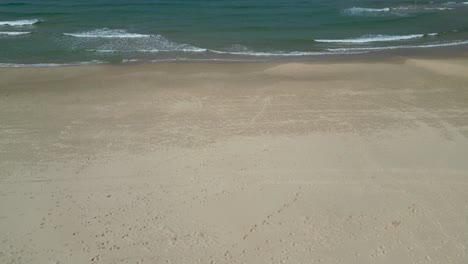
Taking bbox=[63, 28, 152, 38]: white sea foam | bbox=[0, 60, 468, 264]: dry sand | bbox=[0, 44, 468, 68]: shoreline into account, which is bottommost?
bbox=[0, 60, 468, 264]: dry sand

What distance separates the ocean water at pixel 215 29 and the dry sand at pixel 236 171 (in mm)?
5078

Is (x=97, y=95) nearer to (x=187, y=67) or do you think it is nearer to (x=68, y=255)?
(x=187, y=67)

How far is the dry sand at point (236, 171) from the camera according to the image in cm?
867

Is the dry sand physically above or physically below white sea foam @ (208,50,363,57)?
below

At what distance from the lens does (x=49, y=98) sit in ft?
51.2

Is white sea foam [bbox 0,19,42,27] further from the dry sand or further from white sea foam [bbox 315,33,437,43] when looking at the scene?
white sea foam [bbox 315,33,437,43]

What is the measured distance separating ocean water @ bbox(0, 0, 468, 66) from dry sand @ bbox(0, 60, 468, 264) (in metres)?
5.08

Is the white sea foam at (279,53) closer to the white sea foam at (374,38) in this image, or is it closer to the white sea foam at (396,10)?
the white sea foam at (374,38)

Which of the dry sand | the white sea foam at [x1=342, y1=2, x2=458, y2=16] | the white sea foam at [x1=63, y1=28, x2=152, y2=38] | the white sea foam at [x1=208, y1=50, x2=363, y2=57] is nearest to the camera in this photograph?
the dry sand

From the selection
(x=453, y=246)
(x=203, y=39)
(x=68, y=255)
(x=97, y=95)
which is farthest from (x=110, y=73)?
(x=453, y=246)

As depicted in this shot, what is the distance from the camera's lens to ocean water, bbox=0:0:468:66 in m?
21.8

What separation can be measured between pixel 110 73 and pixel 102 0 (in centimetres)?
1690

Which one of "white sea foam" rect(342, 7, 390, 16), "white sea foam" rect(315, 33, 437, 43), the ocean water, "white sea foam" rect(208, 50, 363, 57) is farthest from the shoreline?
"white sea foam" rect(342, 7, 390, 16)

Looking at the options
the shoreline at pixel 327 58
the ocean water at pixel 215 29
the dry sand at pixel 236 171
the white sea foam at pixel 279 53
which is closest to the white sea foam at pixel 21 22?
the ocean water at pixel 215 29
